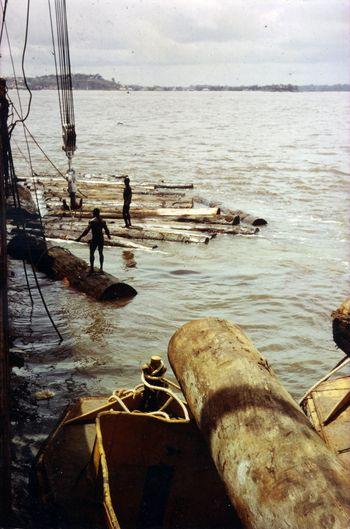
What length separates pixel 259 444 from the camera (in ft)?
13.5

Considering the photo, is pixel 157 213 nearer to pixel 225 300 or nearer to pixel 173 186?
pixel 173 186

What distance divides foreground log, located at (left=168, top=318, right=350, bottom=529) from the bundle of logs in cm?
1167

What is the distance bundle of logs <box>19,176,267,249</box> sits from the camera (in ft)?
57.9

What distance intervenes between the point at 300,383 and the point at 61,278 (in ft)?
22.6

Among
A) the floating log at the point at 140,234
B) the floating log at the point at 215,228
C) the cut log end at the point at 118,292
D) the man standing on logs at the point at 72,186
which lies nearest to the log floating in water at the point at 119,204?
the man standing on logs at the point at 72,186

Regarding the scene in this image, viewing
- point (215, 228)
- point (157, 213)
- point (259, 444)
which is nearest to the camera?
point (259, 444)

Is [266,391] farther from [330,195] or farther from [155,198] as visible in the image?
[330,195]

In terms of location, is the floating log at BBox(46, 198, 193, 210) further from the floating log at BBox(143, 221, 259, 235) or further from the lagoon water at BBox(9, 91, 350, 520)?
the lagoon water at BBox(9, 91, 350, 520)

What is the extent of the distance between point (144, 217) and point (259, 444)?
Answer: 1673 cm

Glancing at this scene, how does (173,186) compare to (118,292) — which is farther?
(173,186)

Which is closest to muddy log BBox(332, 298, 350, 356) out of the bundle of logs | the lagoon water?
the lagoon water

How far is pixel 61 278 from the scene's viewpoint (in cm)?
1334

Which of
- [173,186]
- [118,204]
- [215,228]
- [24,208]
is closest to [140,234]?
[215,228]

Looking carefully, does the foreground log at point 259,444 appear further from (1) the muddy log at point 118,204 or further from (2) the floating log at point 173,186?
(2) the floating log at point 173,186
